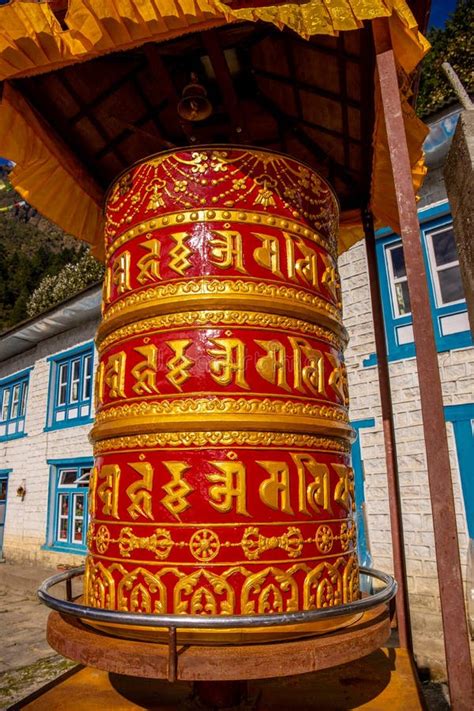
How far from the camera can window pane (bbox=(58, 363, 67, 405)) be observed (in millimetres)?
12203

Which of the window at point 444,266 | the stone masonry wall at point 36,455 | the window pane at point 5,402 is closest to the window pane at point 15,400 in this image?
the window pane at point 5,402

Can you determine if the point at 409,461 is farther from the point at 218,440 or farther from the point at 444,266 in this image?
the point at 218,440

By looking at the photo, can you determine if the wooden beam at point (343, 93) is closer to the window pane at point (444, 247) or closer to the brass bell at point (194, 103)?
the brass bell at point (194, 103)

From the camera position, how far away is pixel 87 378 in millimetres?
11484

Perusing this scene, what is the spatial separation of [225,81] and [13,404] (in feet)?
44.3

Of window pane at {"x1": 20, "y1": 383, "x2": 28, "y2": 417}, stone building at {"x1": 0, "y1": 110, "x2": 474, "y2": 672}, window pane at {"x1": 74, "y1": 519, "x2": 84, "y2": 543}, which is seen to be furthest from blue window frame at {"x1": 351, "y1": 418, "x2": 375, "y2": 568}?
window pane at {"x1": 20, "y1": 383, "x2": 28, "y2": 417}

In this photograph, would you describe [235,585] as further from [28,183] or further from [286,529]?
[28,183]

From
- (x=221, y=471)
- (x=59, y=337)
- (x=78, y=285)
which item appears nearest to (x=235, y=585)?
(x=221, y=471)

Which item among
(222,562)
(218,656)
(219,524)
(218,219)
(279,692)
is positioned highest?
(218,219)

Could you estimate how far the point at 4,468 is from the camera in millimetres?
13852

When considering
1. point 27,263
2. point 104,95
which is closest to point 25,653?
point 104,95

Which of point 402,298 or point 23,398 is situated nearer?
point 402,298

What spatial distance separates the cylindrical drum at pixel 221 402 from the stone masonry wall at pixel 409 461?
3.98 meters

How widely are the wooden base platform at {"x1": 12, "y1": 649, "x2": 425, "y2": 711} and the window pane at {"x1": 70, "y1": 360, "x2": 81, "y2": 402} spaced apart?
9424 millimetres
